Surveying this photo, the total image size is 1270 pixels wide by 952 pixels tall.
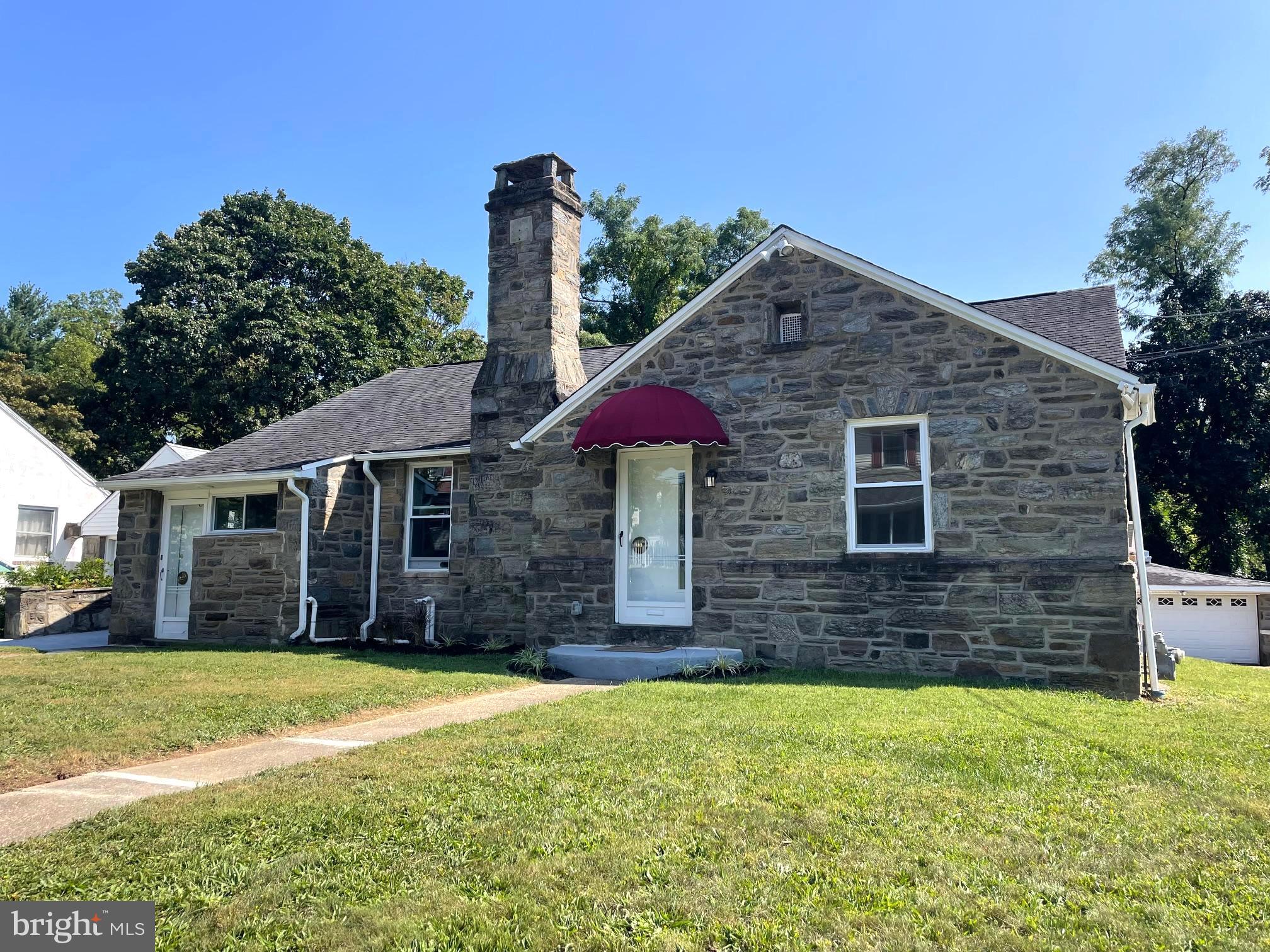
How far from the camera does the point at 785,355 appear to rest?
1102cm

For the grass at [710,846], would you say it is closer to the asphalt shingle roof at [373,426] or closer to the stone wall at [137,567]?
the asphalt shingle roof at [373,426]

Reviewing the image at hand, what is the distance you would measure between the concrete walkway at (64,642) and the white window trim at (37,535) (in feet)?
25.2

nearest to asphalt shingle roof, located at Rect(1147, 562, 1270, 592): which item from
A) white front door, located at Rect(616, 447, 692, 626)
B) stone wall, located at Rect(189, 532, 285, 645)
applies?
white front door, located at Rect(616, 447, 692, 626)

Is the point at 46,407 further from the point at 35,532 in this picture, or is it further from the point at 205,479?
the point at 205,479

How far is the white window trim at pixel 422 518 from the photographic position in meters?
14.1

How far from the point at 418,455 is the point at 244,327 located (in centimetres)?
1745

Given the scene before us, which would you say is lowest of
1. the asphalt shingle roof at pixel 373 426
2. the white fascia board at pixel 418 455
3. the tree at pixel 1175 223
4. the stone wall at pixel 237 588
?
the stone wall at pixel 237 588

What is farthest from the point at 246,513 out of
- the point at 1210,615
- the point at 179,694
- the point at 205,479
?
the point at 1210,615

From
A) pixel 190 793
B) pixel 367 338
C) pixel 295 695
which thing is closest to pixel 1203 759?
pixel 190 793

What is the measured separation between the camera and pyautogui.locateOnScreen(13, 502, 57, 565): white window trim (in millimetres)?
23391

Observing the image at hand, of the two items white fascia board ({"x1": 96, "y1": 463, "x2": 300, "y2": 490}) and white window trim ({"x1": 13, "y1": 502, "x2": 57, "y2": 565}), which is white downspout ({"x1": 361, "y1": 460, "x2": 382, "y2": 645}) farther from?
white window trim ({"x1": 13, "y1": 502, "x2": 57, "y2": 565})

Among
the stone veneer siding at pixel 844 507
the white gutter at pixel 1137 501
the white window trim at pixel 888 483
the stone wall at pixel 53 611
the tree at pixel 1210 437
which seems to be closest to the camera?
the white gutter at pixel 1137 501

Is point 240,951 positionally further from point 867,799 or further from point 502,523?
point 502,523

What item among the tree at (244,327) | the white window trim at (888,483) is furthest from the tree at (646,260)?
the white window trim at (888,483)
